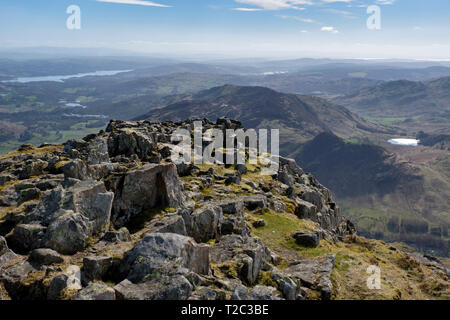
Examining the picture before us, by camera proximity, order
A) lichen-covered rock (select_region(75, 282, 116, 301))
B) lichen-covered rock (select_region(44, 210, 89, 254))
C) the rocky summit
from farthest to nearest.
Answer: lichen-covered rock (select_region(44, 210, 89, 254)) → the rocky summit → lichen-covered rock (select_region(75, 282, 116, 301))

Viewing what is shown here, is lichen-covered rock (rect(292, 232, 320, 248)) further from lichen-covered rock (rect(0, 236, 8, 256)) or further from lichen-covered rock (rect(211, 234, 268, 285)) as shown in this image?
lichen-covered rock (rect(0, 236, 8, 256))

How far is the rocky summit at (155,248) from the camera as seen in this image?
1741 centimetres

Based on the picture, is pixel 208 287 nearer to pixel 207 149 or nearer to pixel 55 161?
pixel 55 161

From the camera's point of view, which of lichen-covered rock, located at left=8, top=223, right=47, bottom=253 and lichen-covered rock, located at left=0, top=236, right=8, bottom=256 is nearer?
lichen-covered rock, located at left=0, top=236, right=8, bottom=256

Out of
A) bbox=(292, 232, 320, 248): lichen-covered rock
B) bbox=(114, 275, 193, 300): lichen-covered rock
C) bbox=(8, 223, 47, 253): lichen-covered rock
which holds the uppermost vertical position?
bbox=(8, 223, 47, 253): lichen-covered rock

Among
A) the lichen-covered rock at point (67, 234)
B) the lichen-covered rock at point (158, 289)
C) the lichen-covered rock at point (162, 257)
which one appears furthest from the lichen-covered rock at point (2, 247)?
the lichen-covered rock at point (158, 289)

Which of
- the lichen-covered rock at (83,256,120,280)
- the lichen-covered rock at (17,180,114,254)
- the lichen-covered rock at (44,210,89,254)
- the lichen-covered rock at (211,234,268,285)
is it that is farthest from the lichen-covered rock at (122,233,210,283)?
the lichen-covered rock at (17,180,114,254)

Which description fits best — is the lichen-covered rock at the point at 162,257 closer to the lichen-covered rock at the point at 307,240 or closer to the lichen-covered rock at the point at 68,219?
the lichen-covered rock at the point at 68,219

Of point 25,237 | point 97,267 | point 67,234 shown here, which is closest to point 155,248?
point 97,267

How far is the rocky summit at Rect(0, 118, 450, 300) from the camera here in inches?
685

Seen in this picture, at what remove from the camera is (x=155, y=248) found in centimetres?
1873

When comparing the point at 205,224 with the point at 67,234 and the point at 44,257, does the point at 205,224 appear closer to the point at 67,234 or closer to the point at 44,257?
the point at 67,234
